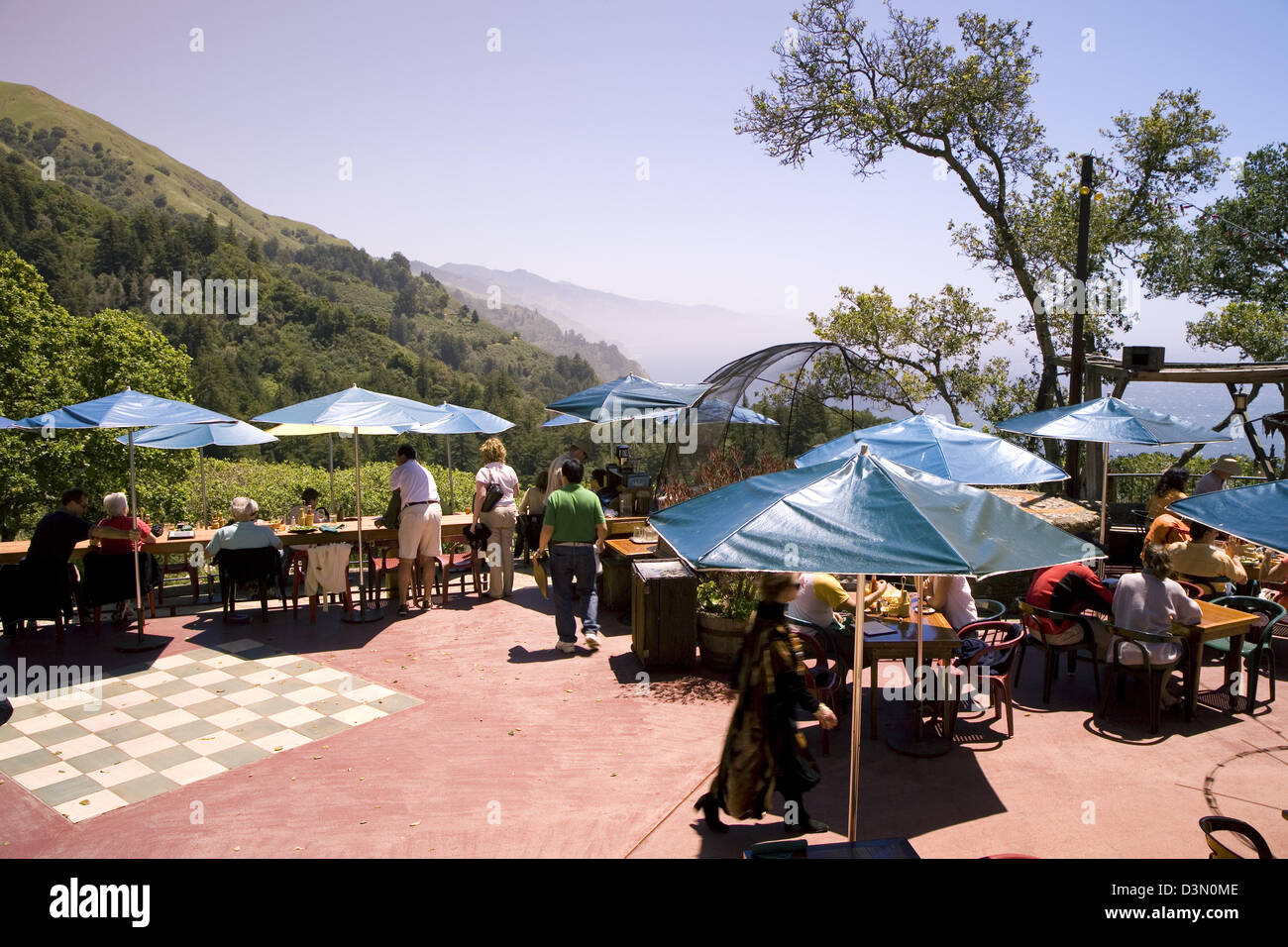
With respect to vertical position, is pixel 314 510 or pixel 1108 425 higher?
pixel 1108 425

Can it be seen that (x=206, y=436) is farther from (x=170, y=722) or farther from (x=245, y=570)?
(x=170, y=722)

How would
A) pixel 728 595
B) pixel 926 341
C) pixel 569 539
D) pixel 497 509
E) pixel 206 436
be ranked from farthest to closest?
pixel 926 341 → pixel 206 436 → pixel 497 509 → pixel 569 539 → pixel 728 595

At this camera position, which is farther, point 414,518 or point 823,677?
point 414,518

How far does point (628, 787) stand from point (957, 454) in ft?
14.2

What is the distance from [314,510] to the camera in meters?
10.0

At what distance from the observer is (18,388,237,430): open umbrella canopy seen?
746 centimetres

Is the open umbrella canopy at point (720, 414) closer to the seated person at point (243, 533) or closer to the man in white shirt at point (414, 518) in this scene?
the man in white shirt at point (414, 518)

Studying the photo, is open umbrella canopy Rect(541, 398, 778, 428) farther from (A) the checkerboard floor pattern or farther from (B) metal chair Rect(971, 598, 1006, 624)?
(A) the checkerboard floor pattern

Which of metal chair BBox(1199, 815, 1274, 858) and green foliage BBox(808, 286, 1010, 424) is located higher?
green foliage BBox(808, 286, 1010, 424)

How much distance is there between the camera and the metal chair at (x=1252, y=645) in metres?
6.27

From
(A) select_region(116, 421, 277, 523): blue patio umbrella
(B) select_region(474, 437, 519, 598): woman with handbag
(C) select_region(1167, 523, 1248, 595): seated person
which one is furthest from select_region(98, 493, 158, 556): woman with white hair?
(C) select_region(1167, 523, 1248, 595): seated person

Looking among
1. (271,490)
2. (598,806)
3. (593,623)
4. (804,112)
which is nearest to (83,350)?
(271,490)

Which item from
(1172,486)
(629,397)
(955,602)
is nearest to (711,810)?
(955,602)

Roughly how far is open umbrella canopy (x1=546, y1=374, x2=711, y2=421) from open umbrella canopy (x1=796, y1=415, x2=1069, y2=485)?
369cm
